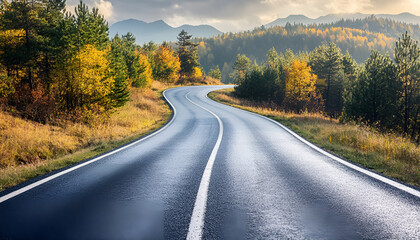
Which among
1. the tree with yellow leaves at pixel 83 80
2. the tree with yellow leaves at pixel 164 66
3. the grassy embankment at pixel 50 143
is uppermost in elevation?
the tree with yellow leaves at pixel 164 66

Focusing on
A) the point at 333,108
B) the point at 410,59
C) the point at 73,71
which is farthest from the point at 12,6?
the point at 333,108

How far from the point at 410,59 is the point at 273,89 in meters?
28.9

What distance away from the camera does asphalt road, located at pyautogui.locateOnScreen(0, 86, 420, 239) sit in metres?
2.79

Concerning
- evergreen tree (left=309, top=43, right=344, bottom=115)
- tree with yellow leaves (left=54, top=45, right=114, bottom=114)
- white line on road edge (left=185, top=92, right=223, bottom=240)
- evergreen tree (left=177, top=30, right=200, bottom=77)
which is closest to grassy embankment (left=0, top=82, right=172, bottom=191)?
tree with yellow leaves (left=54, top=45, right=114, bottom=114)

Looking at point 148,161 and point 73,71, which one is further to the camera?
point 73,71

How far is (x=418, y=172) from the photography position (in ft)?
16.5

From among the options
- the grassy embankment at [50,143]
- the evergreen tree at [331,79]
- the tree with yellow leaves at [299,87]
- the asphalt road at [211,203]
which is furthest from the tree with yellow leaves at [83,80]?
the evergreen tree at [331,79]

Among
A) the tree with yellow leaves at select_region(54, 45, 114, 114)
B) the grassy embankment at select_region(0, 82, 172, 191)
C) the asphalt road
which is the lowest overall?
the grassy embankment at select_region(0, 82, 172, 191)

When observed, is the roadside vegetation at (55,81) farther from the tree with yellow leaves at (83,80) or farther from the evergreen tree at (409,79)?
the evergreen tree at (409,79)

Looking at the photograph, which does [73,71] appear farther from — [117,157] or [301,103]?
[301,103]

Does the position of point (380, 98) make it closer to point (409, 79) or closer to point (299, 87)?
point (409, 79)

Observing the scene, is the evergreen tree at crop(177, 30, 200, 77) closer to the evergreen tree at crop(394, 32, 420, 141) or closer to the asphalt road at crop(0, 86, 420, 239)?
the evergreen tree at crop(394, 32, 420, 141)

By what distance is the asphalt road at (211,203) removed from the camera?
279cm

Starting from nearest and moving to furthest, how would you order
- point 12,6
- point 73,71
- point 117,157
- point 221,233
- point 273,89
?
point 221,233
point 117,157
point 73,71
point 12,6
point 273,89
